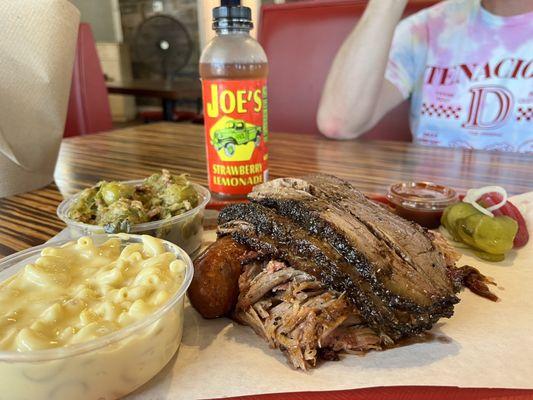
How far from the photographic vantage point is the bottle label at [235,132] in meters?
1.40

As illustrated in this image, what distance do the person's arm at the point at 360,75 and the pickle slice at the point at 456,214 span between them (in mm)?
1431

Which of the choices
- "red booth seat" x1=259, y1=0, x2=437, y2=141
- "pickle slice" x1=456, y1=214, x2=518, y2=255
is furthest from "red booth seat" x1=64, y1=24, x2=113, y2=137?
"pickle slice" x1=456, y1=214, x2=518, y2=255

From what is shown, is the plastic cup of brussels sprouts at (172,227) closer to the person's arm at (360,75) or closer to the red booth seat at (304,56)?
the person's arm at (360,75)

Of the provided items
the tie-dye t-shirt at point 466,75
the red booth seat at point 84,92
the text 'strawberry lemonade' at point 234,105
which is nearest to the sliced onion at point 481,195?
the text 'strawberry lemonade' at point 234,105

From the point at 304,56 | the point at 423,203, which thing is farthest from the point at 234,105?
the point at 304,56

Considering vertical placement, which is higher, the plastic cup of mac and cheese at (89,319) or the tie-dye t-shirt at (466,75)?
the tie-dye t-shirt at (466,75)

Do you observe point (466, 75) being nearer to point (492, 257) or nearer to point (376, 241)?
point (492, 257)

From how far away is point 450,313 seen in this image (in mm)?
874

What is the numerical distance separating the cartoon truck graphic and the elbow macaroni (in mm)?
509

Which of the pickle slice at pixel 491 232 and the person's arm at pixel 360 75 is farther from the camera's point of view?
the person's arm at pixel 360 75

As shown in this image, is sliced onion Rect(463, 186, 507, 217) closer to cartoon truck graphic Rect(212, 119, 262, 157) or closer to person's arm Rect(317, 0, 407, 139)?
cartoon truck graphic Rect(212, 119, 262, 157)

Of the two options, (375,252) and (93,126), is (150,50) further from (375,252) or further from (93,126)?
(375,252)

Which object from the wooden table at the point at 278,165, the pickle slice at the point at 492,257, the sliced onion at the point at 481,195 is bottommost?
the pickle slice at the point at 492,257

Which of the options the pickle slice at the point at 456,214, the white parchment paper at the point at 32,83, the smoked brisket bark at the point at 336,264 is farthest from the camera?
the white parchment paper at the point at 32,83
